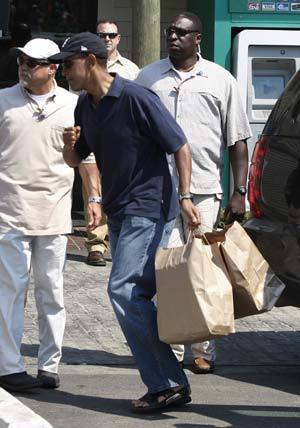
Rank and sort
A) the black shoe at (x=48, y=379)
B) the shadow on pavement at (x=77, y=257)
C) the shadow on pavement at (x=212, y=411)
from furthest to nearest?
1. the shadow on pavement at (x=77, y=257)
2. the black shoe at (x=48, y=379)
3. the shadow on pavement at (x=212, y=411)

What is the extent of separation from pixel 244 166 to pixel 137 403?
1623 mm

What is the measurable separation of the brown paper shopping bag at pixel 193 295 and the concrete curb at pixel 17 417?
2.62 feet

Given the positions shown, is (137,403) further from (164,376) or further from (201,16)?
(201,16)

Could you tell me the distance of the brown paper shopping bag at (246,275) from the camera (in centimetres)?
573

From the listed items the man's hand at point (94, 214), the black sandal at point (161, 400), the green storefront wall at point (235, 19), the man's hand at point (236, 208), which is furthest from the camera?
the green storefront wall at point (235, 19)

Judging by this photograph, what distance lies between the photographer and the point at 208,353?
278 inches

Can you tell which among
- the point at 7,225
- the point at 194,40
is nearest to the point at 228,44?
the point at 194,40

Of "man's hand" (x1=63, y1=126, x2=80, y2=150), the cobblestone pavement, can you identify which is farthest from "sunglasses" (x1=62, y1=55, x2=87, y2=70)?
the cobblestone pavement

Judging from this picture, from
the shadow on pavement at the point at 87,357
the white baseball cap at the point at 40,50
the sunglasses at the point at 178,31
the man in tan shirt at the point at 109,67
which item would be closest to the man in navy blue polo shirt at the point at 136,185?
A: the white baseball cap at the point at 40,50

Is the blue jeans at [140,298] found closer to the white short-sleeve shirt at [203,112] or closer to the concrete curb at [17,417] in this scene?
the concrete curb at [17,417]

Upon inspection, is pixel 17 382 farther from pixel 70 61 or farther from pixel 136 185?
pixel 70 61

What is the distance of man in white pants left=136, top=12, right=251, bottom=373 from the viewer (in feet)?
22.9

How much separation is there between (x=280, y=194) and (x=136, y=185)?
0.93 m

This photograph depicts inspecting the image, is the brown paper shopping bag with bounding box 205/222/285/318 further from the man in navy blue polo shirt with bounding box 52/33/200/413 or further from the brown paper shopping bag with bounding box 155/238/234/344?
the man in navy blue polo shirt with bounding box 52/33/200/413
